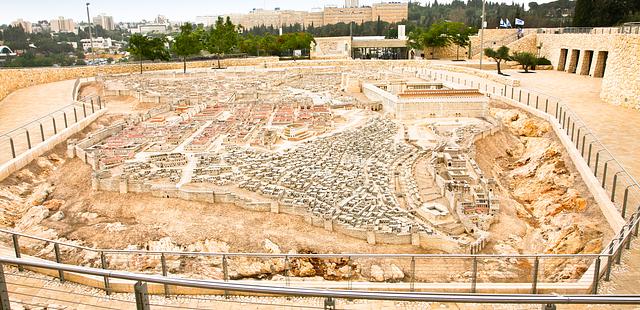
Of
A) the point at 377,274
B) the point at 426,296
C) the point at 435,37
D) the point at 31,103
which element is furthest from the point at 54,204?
the point at 435,37

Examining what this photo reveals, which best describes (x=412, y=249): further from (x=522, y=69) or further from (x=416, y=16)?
(x=416, y=16)

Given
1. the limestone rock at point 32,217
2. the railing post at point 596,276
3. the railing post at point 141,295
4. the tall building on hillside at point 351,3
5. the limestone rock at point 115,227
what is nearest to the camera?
the railing post at point 141,295

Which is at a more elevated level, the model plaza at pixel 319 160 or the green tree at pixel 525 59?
the green tree at pixel 525 59

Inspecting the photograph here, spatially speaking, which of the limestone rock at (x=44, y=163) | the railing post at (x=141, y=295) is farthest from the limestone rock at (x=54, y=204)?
the railing post at (x=141, y=295)

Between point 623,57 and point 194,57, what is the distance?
46.2 metres

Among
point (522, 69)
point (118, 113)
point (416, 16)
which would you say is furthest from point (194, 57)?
point (416, 16)

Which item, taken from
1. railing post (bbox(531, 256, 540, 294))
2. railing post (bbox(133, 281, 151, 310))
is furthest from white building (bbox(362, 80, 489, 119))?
railing post (bbox(133, 281, 151, 310))

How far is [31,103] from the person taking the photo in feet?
91.0

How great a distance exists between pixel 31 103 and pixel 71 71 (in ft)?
52.8

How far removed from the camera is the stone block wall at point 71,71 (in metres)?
32.7

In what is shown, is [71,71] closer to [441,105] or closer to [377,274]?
[441,105]

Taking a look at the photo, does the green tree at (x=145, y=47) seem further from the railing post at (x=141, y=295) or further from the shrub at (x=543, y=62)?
the railing post at (x=141, y=295)

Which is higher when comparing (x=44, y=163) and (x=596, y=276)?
(x=596, y=276)

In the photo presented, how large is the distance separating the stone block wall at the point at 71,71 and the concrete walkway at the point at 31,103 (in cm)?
65
